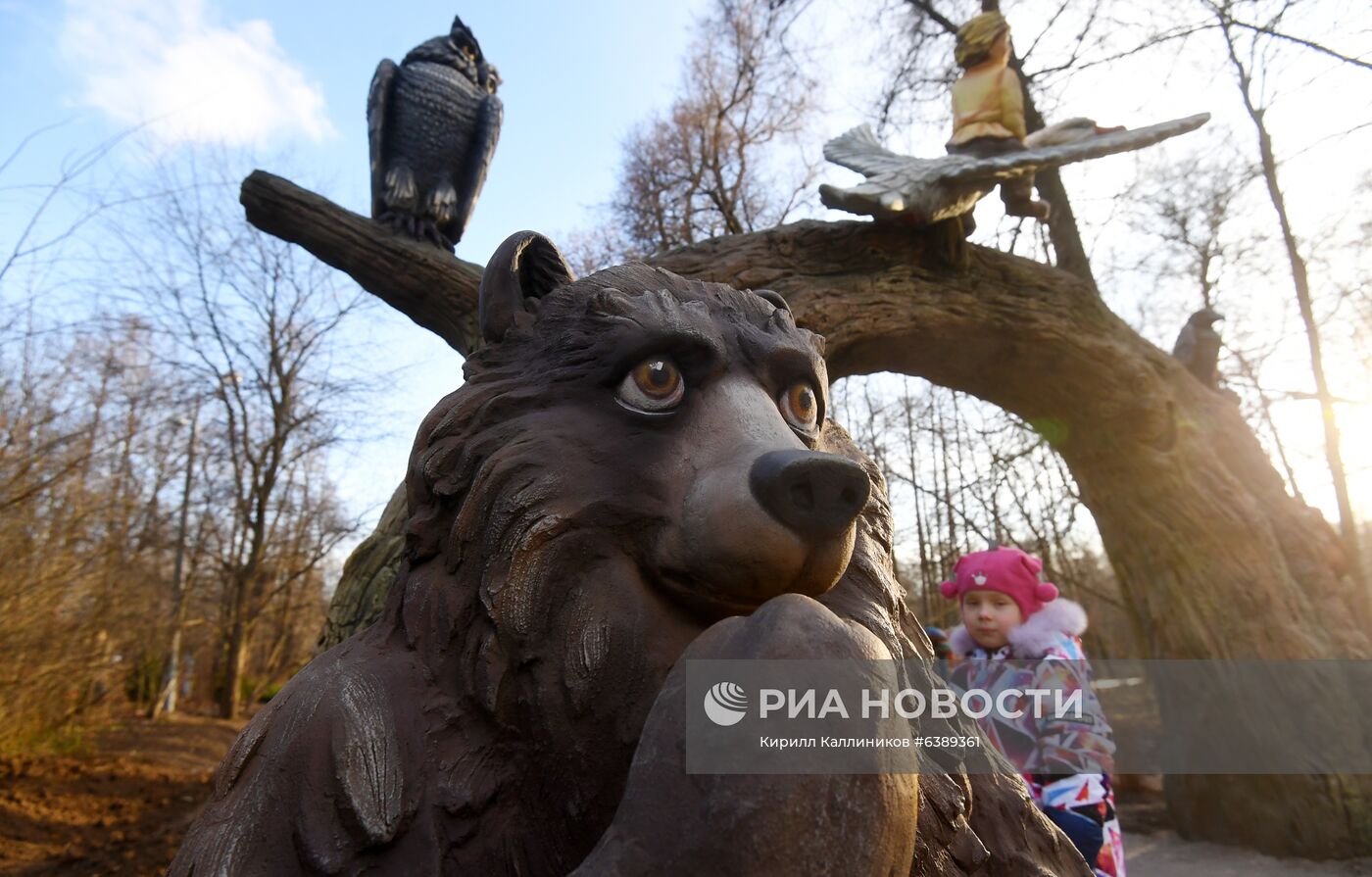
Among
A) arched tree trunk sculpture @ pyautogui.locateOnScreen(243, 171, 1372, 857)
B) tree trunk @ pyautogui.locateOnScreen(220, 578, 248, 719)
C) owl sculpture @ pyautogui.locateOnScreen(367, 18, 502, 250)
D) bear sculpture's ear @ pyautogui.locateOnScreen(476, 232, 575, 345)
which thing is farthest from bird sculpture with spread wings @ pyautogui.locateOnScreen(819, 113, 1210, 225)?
tree trunk @ pyautogui.locateOnScreen(220, 578, 248, 719)

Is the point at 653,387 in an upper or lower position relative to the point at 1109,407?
lower

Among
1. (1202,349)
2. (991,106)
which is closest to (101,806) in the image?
(991,106)

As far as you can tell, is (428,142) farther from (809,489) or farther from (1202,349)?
(1202,349)

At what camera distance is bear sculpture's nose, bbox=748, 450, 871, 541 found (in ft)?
3.02

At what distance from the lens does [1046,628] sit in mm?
2807

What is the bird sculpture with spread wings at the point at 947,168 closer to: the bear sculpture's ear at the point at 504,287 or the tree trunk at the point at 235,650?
the bear sculpture's ear at the point at 504,287

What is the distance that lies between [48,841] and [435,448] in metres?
5.14

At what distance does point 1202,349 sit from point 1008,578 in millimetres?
3720

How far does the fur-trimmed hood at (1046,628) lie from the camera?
2768 mm

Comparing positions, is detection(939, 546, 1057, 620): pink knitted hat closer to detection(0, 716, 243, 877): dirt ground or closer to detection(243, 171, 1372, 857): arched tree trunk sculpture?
detection(243, 171, 1372, 857): arched tree trunk sculpture

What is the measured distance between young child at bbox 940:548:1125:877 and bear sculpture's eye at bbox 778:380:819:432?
1.75 m

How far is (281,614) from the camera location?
11.7 metres

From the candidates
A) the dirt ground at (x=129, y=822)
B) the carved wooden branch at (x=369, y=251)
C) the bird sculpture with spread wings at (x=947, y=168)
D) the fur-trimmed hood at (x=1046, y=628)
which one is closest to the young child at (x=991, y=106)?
the bird sculpture with spread wings at (x=947, y=168)

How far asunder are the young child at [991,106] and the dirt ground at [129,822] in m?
3.74
